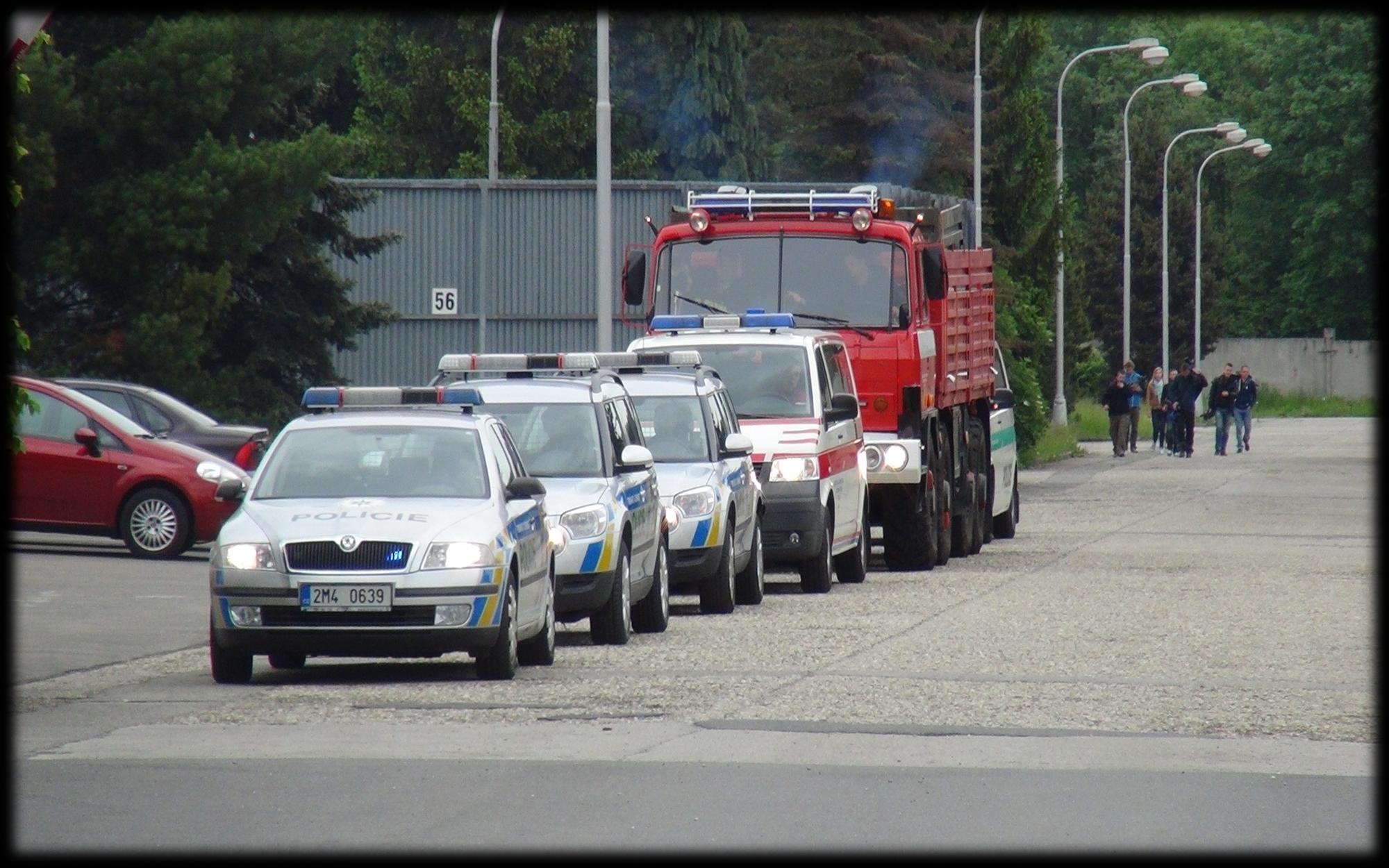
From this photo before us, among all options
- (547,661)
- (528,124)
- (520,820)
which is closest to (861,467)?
(547,661)

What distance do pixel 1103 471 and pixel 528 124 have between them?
26378 mm

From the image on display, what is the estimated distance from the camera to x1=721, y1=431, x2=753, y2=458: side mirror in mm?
18828

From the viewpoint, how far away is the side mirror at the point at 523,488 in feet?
46.2

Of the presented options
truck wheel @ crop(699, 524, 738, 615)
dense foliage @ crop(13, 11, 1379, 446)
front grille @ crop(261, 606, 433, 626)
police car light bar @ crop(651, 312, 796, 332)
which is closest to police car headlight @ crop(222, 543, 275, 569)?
front grille @ crop(261, 606, 433, 626)

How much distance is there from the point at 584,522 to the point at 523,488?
1.59m

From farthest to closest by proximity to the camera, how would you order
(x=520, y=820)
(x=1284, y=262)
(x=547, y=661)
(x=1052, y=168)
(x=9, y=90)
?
(x=1284, y=262)
(x=1052, y=168)
(x=547, y=661)
(x=9, y=90)
(x=520, y=820)

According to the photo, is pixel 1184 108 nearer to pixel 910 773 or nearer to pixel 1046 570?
pixel 1046 570

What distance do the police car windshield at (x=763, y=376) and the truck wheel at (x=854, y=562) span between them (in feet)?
5.54

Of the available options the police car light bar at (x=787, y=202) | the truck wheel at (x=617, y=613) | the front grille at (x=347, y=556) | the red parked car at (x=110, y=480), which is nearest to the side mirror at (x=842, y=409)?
the police car light bar at (x=787, y=202)

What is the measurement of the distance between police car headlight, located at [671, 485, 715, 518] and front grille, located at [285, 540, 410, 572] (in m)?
5.17

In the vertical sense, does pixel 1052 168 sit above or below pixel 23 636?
above

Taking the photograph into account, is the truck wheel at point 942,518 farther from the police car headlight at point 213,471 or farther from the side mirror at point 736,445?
the police car headlight at point 213,471

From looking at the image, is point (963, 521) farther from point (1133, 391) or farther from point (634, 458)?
point (1133, 391)

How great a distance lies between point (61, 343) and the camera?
103 feet
